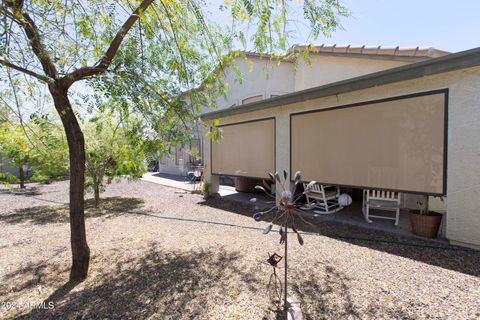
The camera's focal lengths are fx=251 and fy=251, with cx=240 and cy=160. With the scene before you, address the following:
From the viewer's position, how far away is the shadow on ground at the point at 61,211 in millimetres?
6621

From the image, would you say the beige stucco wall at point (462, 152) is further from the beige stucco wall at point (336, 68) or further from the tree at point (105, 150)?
the tree at point (105, 150)

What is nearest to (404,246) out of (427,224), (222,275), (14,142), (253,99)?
(427,224)

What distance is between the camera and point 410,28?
4.57 m

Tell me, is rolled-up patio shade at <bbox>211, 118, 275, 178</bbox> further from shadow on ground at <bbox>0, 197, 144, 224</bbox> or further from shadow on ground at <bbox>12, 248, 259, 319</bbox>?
shadow on ground at <bbox>12, 248, 259, 319</bbox>

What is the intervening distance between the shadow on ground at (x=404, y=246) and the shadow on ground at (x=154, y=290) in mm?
1349

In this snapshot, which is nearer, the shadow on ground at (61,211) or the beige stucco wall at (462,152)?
the beige stucco wall at (462,152)

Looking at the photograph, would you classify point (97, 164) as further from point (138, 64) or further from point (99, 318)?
Answer: point (99, 318)

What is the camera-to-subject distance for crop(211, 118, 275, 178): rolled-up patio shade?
23.5 feet

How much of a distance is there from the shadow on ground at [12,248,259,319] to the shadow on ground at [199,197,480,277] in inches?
53.1

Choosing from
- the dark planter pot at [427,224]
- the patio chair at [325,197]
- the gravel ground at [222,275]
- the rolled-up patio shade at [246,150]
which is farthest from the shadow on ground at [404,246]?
the rolled-up patio shade at [246,150]

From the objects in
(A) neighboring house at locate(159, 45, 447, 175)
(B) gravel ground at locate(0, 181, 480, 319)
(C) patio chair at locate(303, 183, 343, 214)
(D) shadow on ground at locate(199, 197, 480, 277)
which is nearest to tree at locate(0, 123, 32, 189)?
(B) gravel ground at locate(0, 181, 480, 319)

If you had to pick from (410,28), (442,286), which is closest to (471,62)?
(410,28)

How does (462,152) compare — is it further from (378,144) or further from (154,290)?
(154,290)

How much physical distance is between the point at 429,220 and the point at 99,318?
5091 millimetres
